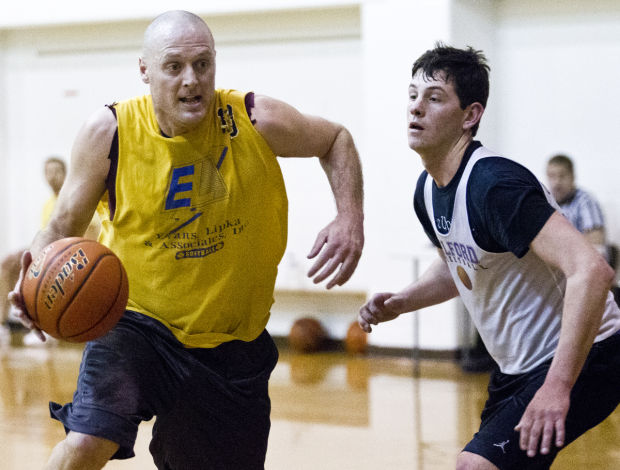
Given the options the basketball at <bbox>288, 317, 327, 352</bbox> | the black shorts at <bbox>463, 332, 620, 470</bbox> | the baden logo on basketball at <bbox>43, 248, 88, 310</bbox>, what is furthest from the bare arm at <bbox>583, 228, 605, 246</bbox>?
the baden logo on basketball at <bbox>43, 248, 88, 310</bbox>

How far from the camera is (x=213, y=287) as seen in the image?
287 cm

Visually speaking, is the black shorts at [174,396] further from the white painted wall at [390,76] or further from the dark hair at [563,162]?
the dark hair at [563,162]

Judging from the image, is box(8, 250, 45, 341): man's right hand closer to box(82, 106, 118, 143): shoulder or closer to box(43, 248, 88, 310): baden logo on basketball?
box(43, 248, 88, 310): baden logo on basketball

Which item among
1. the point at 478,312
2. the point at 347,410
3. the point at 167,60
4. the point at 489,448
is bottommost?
the point at 347,410

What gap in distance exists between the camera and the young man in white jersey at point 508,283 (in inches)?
88.7

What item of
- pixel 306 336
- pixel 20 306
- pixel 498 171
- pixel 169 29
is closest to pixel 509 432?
pixel 498 171

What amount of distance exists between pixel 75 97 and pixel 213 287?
6.31 meters

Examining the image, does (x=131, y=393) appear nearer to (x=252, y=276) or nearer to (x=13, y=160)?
(x=252, y=276)

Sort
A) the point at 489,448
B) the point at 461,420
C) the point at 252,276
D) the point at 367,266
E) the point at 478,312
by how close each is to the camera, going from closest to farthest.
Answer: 1. the point at 489,448
2. the point at 478,312
3. the point at 252,276
4. the point at 461,420
5. the point at 367,266

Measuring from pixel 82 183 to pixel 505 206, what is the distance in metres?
1.27

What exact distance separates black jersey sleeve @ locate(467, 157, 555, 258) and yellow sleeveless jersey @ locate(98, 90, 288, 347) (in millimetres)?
732

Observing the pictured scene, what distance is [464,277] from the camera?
275 cm

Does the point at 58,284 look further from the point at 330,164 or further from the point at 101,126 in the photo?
the point at 330,164

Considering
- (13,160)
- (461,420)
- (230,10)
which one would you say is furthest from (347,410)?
(13,160)
